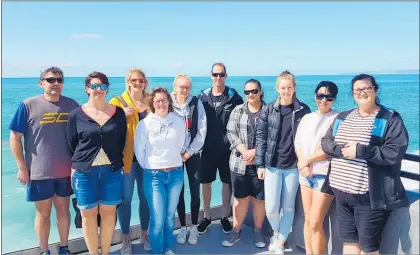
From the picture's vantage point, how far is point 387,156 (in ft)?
7.93

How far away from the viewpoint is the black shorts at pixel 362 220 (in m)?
2.57

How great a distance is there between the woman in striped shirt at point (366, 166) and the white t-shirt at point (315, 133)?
8.8 inches

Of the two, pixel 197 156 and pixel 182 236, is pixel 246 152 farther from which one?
pixel 182 236

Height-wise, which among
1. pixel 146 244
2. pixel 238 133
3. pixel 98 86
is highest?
pixel 98 86

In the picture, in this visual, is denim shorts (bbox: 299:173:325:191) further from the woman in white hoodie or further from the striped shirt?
the woman in white hoodie

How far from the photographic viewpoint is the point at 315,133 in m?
3.08

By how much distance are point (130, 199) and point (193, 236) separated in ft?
2.94

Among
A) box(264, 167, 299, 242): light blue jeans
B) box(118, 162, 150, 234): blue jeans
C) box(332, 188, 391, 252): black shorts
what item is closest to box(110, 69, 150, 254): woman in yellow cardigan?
box(118, 162, 150, 234): blue jeans

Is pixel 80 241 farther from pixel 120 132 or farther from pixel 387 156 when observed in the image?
pixel 387 156

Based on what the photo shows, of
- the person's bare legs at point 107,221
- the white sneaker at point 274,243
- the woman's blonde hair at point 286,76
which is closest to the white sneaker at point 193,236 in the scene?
the white sneaker at point 274,243

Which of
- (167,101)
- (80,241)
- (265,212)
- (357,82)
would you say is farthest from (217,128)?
(80,241)

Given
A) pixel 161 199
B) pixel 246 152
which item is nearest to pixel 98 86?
pixel 161 199

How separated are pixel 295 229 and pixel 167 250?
1385mm

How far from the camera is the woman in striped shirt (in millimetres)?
2465
